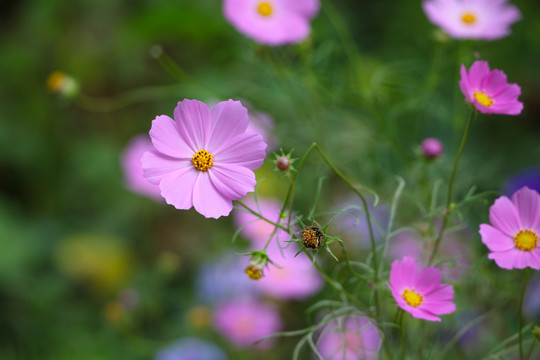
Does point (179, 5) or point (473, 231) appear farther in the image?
point (179, 5)

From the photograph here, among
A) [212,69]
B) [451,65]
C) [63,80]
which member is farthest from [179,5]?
[451,65]

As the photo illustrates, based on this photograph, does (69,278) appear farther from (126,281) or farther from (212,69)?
(212,69)

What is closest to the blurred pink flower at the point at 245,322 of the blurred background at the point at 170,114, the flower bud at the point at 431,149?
the blurred background at the point at 170,114

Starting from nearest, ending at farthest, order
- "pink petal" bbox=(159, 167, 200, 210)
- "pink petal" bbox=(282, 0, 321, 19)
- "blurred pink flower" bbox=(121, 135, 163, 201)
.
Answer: "pink petal" bbox=(159, 167, 200, 210) → "pink petal" bbox=(282, 0, 321, 19) → "blurred pink flower" bbox=(121, 135, 163, 201)

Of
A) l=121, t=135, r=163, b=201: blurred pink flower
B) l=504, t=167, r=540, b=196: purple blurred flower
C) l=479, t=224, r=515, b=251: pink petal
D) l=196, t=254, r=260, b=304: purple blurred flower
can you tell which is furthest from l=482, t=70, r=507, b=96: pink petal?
l=121, t=135, r=163, b=201: blurred pink flower

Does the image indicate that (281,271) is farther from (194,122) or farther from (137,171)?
(194,122)

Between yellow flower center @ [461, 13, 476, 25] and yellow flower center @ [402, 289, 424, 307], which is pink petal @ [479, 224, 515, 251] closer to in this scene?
yellow flower center @ [402, 289, 424, 307]
